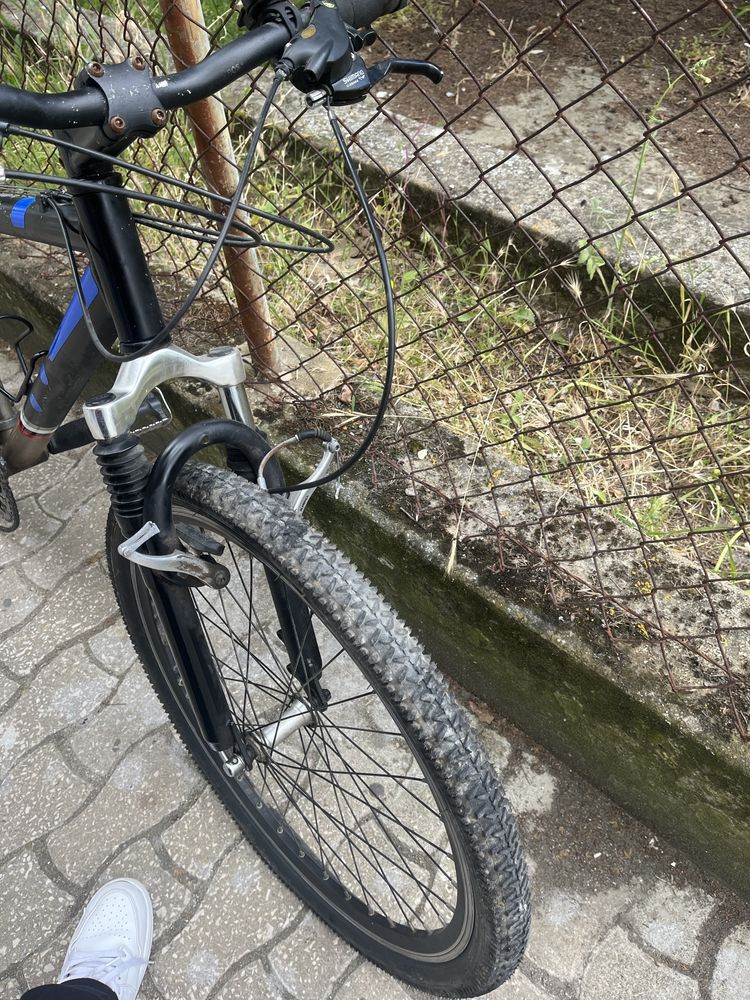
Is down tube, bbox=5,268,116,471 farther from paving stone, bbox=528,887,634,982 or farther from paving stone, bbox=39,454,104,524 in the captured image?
paving stone, bbox=528,887,634,982

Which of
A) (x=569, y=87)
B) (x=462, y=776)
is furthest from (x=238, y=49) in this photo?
(x=569, y=87)

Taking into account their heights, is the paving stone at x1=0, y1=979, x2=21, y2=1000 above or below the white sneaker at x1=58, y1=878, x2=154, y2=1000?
below

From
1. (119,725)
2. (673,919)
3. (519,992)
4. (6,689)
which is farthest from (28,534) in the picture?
(673,919)

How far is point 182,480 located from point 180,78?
2.08 feet

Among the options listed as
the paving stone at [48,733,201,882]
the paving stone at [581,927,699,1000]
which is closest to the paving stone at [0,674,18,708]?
the paving stone at [48,733,201,882]

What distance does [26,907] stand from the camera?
1.93 metres

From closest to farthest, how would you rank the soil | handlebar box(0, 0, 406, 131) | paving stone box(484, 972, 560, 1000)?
handlebar box(0, 0, 406, 131) → paving stone box(484, 972, 560, 1000) → the soil

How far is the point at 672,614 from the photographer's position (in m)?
1.76

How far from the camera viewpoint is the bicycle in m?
0.98

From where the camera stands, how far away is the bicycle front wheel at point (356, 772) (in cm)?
123

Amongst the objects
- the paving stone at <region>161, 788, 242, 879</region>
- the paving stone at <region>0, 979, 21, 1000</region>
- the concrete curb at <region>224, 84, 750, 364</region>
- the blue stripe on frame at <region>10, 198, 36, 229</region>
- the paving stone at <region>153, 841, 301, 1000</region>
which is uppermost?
the blue stripe on frame at <region>10, 198, 36, 229</region>

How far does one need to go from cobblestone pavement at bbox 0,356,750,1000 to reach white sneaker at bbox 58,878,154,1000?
0.04 m

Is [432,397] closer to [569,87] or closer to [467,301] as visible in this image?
[467,301]

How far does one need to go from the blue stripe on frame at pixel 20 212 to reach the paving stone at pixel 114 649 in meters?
1.22
